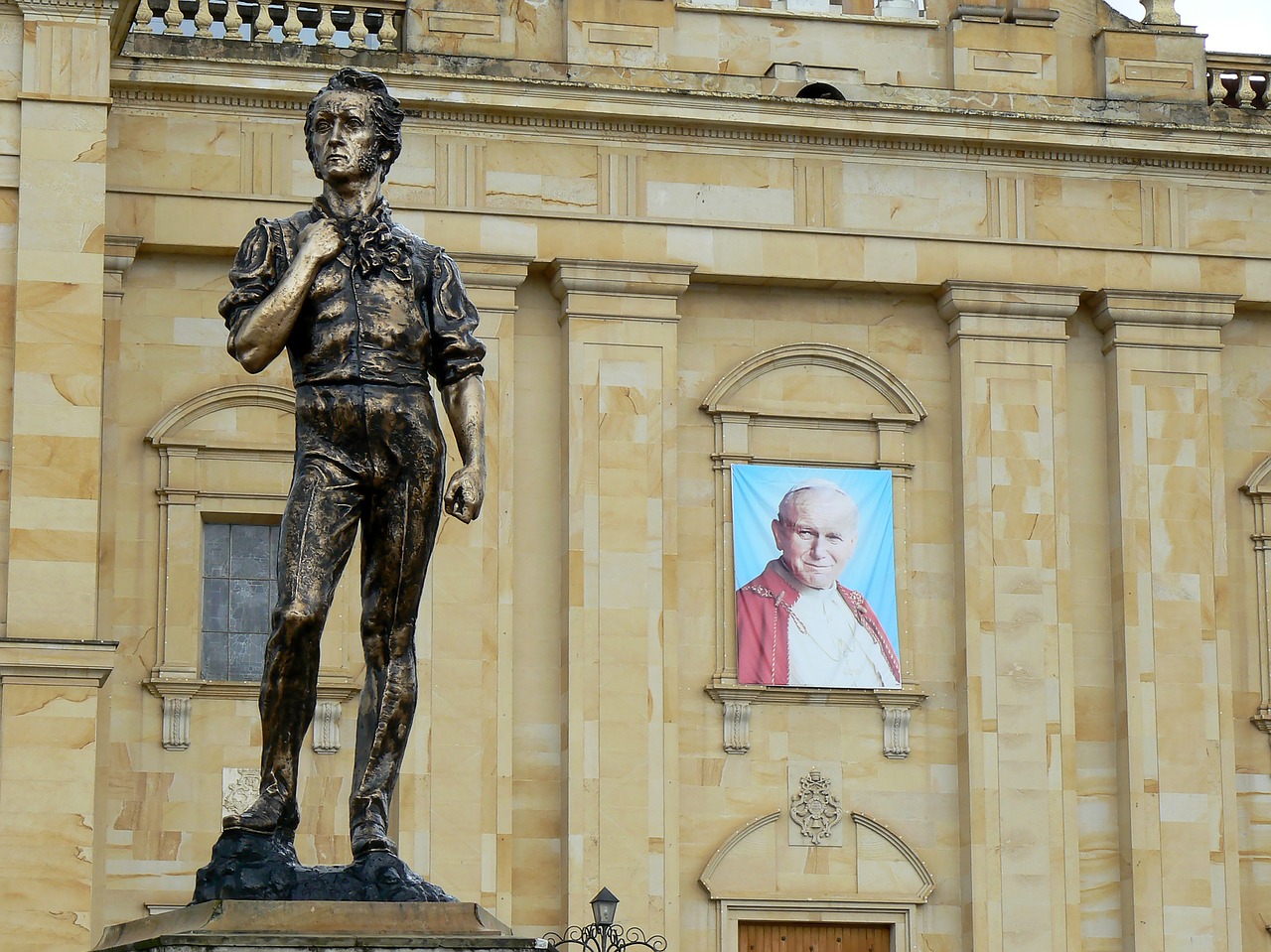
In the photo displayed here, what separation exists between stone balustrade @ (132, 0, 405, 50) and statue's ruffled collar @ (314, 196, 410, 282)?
1678cm

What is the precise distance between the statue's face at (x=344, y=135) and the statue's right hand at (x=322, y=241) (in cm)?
22

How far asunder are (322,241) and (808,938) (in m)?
17.4

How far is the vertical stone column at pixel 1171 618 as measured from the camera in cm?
2683

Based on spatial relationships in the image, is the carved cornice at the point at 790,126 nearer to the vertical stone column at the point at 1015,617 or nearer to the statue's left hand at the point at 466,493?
the vertical stone column at the point at 1015,617

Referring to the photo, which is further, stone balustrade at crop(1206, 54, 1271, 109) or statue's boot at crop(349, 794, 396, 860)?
stone balustrade at crop(1206, 54, 1271, 109)

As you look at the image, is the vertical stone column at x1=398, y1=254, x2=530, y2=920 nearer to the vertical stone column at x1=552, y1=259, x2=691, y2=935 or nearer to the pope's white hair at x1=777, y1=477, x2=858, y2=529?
the vertical stone column at x1=552, y1=259, x2=691, y2=935

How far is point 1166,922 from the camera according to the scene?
2669 centimetres

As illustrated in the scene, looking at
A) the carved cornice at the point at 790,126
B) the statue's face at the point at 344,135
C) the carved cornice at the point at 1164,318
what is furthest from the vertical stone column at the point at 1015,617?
the statue's face at the point at 344,135

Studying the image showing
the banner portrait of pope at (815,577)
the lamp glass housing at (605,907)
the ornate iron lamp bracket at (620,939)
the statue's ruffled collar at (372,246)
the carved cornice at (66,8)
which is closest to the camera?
the statue's ruffled collar at (372,246)

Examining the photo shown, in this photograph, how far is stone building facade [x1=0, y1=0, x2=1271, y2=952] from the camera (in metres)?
25.8

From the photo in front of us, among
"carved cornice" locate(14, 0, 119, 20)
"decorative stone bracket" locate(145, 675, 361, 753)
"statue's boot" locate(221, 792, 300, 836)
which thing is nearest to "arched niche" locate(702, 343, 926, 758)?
"decorative stone bracket" locate(145, 675, 361, 753)

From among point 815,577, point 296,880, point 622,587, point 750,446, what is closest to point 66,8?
point 622,587

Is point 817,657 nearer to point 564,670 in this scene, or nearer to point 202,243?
point 564,670

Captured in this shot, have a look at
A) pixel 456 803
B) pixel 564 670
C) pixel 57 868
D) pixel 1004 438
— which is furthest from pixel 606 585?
pixel 57 868
